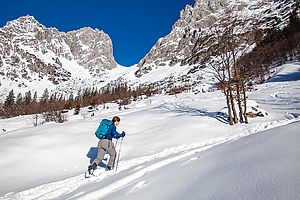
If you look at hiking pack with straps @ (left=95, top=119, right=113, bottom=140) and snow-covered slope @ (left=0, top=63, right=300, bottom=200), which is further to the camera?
hiking pack with straps @ (left=95, top=119, right=113, bottom=140)

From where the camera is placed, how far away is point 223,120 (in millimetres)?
14469

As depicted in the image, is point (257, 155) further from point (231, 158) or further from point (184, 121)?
point (184, 121)

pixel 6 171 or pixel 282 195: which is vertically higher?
pixel 282 195

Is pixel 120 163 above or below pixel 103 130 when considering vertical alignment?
below

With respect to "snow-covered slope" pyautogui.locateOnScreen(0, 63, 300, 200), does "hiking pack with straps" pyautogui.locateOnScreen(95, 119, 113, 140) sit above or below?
above

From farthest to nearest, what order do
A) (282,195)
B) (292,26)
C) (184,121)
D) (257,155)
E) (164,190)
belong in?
(292,26) < (184,121) < (257,155) < (164,190) < (282,195)

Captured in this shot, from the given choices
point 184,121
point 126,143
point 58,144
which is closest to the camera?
point 58,144

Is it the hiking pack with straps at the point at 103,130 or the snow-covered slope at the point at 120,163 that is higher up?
A: the hiking pack with straps at the point at 103,130

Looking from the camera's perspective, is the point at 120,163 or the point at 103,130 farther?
the point at 120,163

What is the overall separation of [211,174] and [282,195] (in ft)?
5.74

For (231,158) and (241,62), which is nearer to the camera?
(231,158)

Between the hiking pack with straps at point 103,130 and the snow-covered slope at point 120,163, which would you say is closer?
the snow-covered slope at point 120,163

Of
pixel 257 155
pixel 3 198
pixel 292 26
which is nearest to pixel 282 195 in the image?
pixel 257 155

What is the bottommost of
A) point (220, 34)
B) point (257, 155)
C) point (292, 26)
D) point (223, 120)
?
point (223, 120)
